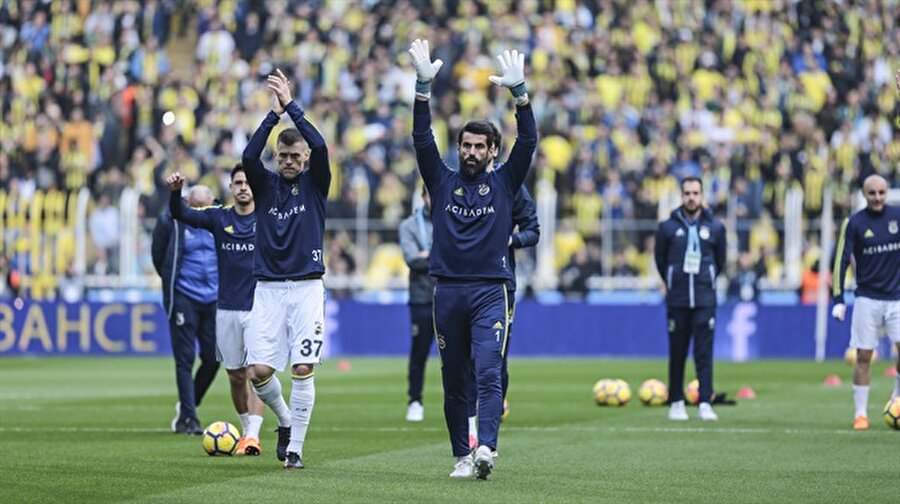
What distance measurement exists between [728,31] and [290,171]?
26847 millimetres

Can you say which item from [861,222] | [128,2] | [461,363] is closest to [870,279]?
[861,222]

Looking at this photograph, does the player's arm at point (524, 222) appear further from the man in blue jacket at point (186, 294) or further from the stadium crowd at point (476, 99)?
the stadium crowd at point (476, 99)

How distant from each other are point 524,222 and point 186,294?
4025mm

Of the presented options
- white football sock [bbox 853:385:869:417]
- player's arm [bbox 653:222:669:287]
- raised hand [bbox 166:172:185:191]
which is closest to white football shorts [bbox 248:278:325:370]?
raised hand [bbox 166:172:185:191]

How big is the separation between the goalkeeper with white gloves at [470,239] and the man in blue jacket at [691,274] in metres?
6.98

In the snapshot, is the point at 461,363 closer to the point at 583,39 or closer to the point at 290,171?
the point at 290,171

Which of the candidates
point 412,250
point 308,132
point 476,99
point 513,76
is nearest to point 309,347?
point 308,132

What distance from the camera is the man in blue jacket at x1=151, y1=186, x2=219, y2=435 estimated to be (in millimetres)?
16859

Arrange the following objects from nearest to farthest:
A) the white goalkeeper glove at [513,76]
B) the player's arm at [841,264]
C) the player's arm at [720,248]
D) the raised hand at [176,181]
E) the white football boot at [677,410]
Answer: the white goalkeeper glove at [513,76] < the raised hand at [176,181] < the player's arm at [841,264] < the white football boot at [677,410] < the player's arm at [720,248]

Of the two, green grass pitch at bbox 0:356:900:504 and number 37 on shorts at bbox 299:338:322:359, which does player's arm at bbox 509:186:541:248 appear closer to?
green grass pitch at bbox 0:356:900:504

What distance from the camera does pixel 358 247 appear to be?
1293 inches

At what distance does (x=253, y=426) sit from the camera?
48.3ft

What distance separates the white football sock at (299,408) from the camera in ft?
43.2

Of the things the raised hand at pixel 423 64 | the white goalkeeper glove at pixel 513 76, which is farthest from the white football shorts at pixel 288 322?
the white goalkeeper glove at pixel 513 76
